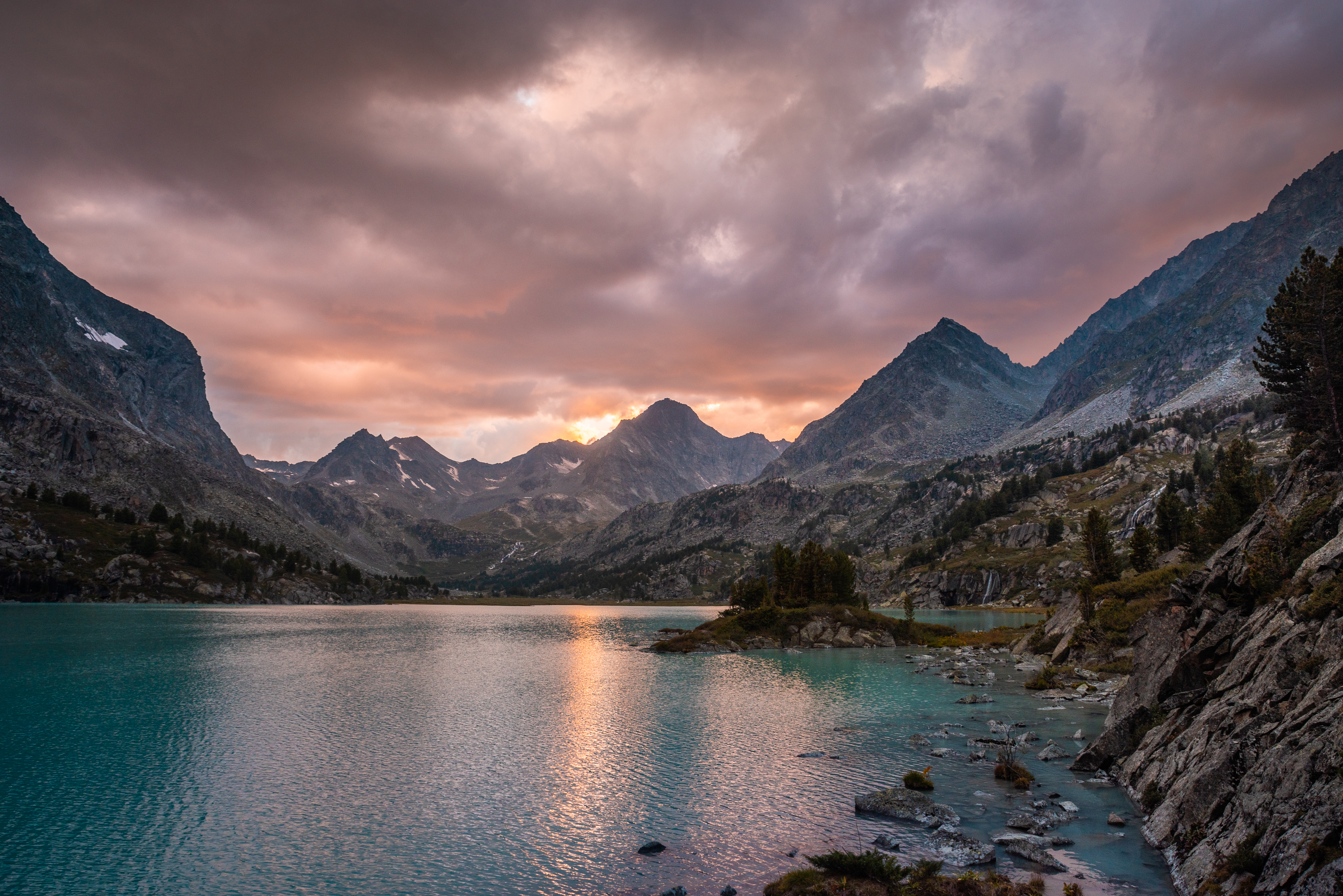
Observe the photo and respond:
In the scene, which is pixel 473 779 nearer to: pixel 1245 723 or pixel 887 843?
pixel 887 843

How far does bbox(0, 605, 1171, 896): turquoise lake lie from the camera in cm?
2934

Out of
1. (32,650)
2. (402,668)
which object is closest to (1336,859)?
(402,668)

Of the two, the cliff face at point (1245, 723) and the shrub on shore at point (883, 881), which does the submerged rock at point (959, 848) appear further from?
the cliff face at point (1245, 723)

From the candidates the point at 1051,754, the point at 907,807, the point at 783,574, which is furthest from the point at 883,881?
the point at 783,574

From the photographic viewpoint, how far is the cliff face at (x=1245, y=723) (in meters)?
20.3

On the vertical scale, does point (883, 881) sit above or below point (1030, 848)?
above

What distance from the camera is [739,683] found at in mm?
87562

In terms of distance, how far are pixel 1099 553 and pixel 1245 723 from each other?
96794 mm

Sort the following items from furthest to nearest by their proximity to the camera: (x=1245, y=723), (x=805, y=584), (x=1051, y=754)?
1. (x=805, y=584)
2. (x=1051, y=754)
3. (x=1245, y=723)

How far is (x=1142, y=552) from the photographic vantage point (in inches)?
4838

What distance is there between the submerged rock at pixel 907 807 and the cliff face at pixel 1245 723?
29.8ft

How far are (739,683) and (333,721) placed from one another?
1961 inches

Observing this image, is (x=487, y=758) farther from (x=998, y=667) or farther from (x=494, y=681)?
(x=998, y=667)

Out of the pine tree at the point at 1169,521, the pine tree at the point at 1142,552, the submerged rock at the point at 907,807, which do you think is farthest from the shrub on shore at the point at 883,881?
the pine tree at the point at 1169,521
